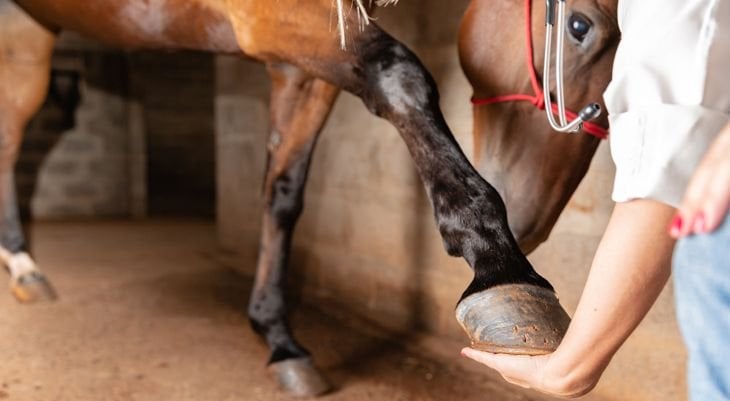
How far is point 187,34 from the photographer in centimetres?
156

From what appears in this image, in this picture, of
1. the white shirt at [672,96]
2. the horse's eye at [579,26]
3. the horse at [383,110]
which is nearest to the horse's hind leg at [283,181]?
the horse at [383,110]

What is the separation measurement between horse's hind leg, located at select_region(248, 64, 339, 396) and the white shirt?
1.26m

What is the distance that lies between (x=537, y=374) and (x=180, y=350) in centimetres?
146

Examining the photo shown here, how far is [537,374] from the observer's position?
766 mm

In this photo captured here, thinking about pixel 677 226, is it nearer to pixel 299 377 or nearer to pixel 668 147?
pixel 668 147

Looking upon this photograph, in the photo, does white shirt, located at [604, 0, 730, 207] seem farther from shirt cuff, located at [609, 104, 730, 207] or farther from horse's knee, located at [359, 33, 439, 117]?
horse's knee, located at [359, 33, 439, 117]

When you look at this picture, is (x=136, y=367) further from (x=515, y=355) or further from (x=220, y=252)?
(x=220, y=252)

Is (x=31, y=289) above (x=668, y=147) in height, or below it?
below

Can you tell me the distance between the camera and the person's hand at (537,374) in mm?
735

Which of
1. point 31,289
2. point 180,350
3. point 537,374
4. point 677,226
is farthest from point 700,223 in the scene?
point 31,289

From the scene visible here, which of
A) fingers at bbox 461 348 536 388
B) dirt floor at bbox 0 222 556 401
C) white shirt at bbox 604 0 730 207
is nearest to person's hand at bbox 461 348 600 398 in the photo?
fingers at bbox 461 348 536 388

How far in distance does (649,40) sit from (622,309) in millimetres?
276

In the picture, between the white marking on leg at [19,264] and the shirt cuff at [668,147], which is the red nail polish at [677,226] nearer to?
the shirt cuff at [668,147]

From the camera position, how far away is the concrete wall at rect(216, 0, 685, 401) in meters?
1.69
